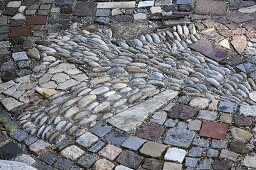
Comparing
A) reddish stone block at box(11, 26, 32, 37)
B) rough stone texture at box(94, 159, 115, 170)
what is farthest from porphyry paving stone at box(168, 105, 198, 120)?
reddish stone block at box(11, 26, 32, 37)

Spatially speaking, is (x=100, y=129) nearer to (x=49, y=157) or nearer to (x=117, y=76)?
(x=49, y=157)

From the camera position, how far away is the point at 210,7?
5527 millimetres

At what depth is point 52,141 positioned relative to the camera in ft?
12.7

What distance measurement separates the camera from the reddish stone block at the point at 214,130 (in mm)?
3820

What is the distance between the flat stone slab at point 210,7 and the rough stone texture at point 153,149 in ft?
7.25

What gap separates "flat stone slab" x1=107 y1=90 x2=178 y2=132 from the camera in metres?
3.98

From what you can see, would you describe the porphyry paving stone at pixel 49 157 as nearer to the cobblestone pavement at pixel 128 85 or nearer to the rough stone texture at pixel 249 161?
the cobblestone pavement at pixel 128 85

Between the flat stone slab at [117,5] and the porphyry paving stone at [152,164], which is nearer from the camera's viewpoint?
the porphyry paving stone at [152,164]

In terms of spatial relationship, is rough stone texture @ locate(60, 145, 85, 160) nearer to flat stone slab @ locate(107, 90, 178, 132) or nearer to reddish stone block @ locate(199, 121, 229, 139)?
flat stone slab @ locate(107, 90, 178, 132)

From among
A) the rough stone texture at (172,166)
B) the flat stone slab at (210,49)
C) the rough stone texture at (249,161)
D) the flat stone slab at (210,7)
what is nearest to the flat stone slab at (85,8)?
the flat stone slab at (210,7)

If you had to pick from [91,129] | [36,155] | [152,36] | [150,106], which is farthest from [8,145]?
[152,36]

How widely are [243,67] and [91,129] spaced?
169cm

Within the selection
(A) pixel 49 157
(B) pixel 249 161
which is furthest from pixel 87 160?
(B) pixel 249 161

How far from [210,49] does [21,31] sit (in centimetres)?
212
